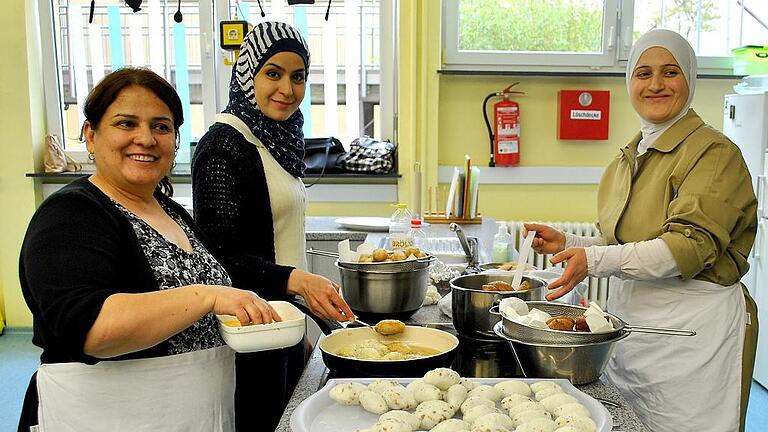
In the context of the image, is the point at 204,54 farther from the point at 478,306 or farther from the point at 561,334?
the point at 561,334

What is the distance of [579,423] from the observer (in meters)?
1.07

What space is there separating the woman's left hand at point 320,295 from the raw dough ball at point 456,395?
367 mm

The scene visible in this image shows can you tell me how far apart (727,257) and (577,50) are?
2.63 meters

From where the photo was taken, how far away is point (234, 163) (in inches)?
67.8

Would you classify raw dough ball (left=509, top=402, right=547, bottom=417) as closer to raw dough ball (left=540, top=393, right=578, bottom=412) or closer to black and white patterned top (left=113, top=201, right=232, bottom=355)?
raw dough ball (left=540, top=393, right=578, bottom=412)

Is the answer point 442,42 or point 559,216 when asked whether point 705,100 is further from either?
point 442,42

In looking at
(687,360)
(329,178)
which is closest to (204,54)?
(329,178)

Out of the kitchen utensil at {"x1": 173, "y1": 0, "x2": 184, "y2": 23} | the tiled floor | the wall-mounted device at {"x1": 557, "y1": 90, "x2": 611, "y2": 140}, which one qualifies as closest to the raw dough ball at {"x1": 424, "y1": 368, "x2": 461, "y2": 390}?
the tiled floor

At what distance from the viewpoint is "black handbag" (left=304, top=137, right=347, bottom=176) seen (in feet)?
13.9

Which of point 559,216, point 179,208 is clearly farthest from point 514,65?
point 179,208

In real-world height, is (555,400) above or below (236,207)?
below

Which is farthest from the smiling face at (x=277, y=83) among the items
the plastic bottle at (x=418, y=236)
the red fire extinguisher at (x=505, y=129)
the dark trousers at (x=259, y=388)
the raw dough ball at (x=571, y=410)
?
the red fire extinguisher at (x=505, y=129)

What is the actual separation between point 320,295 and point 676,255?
2.71ft

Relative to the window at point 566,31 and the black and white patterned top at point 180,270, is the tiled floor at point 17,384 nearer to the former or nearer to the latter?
the window at point 566,31
